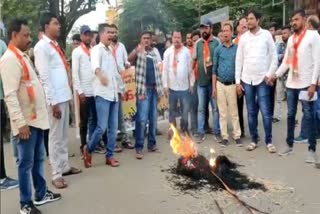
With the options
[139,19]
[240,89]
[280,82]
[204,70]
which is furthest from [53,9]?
[139,19]

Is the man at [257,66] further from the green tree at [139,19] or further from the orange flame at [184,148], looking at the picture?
the green tree at [139,19]

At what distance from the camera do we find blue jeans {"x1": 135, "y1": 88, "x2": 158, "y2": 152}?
293 inches

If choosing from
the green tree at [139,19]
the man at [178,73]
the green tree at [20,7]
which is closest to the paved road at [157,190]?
the man at [178,73]

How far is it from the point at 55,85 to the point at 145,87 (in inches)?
78.8

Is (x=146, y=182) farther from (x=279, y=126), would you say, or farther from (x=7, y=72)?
(x=279, y=126)

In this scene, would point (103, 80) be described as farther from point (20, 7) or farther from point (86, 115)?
point (20, 7)

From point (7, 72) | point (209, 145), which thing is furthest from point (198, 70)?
point (7, 72)

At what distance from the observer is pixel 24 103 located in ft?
15.3

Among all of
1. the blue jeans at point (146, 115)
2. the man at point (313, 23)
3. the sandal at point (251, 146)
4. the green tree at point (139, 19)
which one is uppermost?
the green tree at point (139, 19)

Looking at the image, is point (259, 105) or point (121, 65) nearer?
point (259, 105)

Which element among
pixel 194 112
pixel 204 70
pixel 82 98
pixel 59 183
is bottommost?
pixel 59 183

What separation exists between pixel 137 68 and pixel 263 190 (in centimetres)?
300

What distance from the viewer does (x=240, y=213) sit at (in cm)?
482

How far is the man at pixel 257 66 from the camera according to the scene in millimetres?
7453
